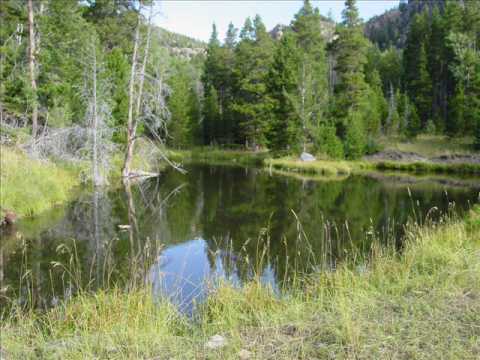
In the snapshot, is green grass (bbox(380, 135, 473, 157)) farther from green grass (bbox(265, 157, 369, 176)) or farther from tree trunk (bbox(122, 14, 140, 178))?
tree trunk (bbox(122, 14, 140, 178))

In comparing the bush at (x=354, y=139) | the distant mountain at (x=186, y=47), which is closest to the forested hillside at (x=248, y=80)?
the bush at (x=354, y=139)

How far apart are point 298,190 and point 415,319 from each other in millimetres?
17025

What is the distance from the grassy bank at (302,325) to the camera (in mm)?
3529

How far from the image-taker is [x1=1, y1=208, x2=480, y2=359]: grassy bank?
3.53 m

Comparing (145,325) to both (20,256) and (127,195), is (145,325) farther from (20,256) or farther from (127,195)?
(127,195)

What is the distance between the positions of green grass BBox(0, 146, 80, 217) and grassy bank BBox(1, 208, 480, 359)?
28.9 feet

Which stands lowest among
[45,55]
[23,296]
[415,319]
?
[23,296]

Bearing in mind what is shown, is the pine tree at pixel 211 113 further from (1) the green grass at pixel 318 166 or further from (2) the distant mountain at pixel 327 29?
(1) the green grass at pixel 318 166

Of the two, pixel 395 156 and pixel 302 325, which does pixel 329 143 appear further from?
pixel 302 325

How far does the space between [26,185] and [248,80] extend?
102 ft

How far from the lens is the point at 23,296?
6.91m

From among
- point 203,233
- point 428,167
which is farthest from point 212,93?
point 203,233

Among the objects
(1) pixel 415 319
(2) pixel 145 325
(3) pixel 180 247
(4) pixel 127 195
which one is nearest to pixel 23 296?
(2) pixel 145 325

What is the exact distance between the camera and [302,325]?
13.4 feet
